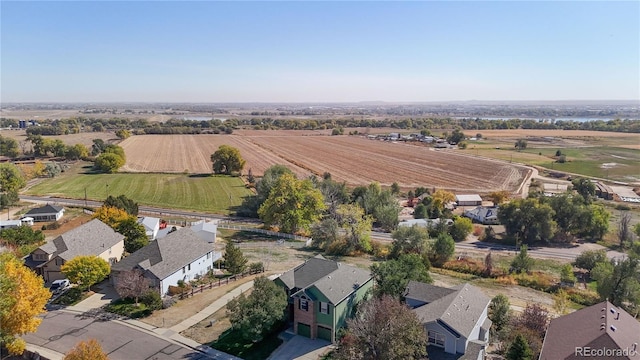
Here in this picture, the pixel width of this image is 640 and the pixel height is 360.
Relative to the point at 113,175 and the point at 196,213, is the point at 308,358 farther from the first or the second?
the point at 113,175

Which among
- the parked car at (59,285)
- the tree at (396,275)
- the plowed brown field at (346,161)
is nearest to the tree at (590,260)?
the tree at (396,275)

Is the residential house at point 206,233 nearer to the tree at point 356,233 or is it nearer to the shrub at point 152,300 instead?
the tree at point 356,233

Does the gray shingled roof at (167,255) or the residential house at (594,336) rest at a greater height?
the residential house at (594,336)

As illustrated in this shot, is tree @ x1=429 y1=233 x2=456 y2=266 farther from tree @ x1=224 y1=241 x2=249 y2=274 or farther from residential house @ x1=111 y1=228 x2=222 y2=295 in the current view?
residential house @ x1=111 y1=228 x2=222 y2=295

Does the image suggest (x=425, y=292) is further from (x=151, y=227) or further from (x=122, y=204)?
(x=122, y=204)

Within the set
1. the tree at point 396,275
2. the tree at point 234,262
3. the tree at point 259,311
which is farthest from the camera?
the tree at point 234,262

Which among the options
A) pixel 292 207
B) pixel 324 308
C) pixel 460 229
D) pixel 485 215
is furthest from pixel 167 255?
pixel 485 215

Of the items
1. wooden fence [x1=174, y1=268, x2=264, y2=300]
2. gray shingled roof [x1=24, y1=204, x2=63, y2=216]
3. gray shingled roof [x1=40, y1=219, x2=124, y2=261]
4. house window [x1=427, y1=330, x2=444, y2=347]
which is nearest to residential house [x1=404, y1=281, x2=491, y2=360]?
house window [x1=427, y1=330, x2=444, y2=347]
